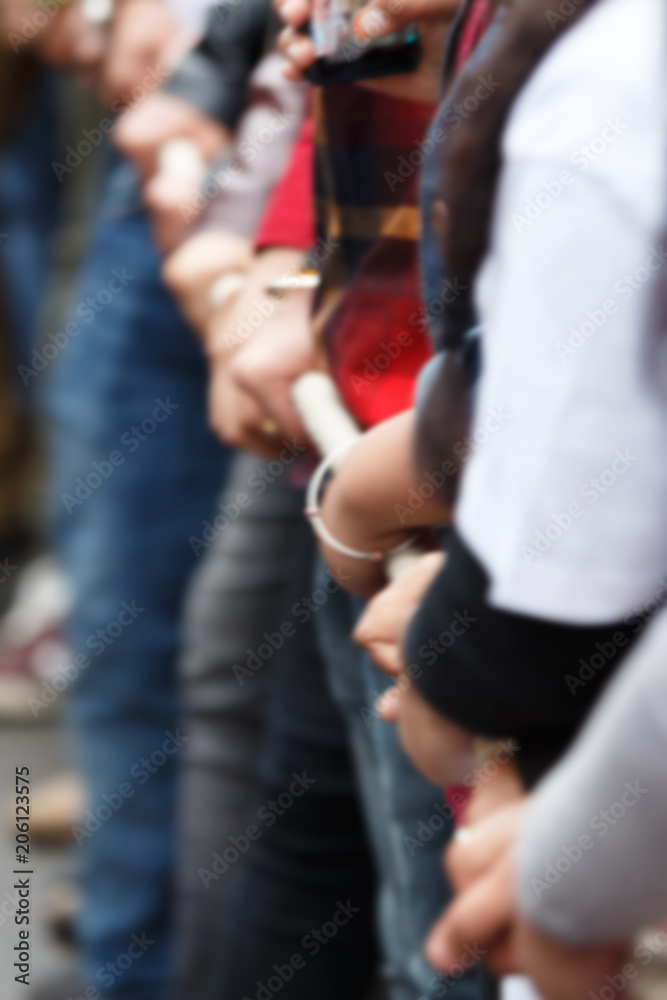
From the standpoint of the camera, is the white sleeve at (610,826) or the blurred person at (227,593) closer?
the white sleeve at (610,826)

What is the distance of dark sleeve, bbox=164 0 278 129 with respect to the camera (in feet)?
4.65

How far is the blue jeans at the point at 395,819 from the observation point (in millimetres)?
932

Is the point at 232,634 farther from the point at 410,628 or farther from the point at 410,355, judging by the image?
the point at 410,628

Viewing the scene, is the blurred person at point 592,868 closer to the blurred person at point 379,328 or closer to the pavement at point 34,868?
the blurred person at point 379,328

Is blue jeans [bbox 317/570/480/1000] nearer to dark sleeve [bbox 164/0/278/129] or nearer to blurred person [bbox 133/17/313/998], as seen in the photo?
blurred person [bbox 133/17/313/998]

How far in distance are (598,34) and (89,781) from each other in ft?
3.99

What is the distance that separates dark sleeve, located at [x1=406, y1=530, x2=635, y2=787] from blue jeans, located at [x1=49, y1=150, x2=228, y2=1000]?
0.97 metres

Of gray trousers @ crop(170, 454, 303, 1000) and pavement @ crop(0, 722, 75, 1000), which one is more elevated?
gray trousers @ crop(170, 454, 303, 1000)

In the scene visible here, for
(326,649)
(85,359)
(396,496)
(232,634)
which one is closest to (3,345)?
(85,359)

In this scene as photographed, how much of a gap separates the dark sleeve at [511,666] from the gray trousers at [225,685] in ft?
2.08

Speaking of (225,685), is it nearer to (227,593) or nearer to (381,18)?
(227,593)

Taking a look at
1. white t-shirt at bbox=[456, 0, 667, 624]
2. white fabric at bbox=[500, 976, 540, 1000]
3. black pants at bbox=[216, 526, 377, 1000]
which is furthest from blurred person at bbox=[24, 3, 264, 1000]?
white t-shirt at bbox=[456, 0, 667, 624]

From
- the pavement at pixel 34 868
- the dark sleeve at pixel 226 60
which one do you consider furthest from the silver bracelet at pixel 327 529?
the pavement at pixel 34 868

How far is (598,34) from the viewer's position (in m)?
0.57
